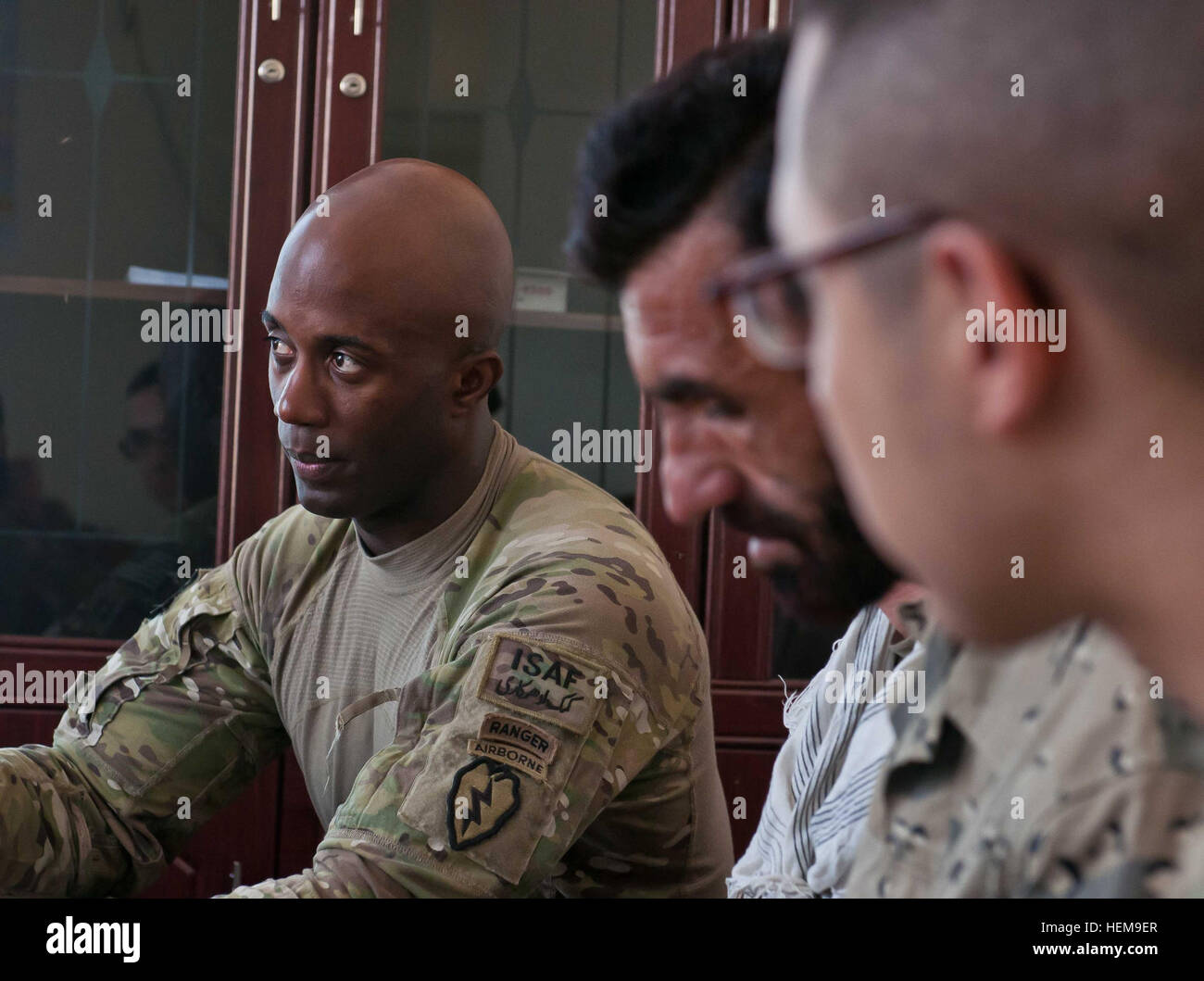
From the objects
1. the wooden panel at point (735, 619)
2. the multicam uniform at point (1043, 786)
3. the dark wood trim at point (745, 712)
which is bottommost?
the dark wood trim at point (745, 712)

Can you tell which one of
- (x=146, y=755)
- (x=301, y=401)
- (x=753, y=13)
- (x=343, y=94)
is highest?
(x=753, y=13)

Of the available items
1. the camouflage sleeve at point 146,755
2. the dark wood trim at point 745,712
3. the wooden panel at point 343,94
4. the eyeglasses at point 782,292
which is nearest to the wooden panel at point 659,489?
the dark wood trim at point 745,712

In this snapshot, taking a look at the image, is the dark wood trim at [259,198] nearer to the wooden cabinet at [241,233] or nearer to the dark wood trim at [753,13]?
the wooden cabinet at [241,233]

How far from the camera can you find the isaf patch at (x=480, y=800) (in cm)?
82

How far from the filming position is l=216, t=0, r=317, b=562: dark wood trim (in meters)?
1.67

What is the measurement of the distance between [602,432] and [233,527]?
1.65 feet

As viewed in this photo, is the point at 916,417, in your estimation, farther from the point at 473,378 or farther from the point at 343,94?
the point at 343,94

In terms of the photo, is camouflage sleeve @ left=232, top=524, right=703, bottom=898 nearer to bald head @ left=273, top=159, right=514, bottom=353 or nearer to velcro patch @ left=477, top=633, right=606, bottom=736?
velcro patch @ left=477, top=633, right=606, bottom=736

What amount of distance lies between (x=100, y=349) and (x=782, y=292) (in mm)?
1490

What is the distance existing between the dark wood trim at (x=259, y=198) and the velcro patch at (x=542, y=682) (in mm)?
863

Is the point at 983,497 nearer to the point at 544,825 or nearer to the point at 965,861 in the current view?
the point at 965,861

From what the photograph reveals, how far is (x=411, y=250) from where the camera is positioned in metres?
1.11
